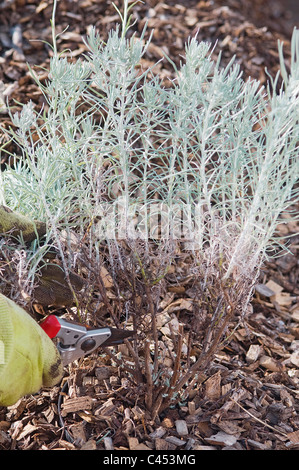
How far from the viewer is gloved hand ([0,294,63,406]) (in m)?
1.10

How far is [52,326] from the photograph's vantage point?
1.21 metres

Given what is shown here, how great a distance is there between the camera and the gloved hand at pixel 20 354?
1096mm

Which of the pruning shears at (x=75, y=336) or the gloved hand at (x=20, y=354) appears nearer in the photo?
the gloved hand at (x=20, y=354)

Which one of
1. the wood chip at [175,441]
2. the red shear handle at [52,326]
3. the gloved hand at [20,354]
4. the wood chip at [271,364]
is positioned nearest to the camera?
the gloved hand at [20,354]

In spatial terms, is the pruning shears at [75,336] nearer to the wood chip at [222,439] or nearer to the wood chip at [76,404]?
the wood chip at [76,404]

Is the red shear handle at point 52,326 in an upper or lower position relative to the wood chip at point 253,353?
upper

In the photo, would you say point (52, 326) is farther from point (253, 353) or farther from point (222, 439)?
point (253, 353)

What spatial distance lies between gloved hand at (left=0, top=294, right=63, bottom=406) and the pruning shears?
4 cm

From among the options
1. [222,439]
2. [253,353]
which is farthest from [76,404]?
[253,353]

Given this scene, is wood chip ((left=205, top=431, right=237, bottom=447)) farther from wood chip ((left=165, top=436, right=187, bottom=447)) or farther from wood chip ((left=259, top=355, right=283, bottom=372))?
wood chip ((left=259, top=355, right=283, bottom=372))

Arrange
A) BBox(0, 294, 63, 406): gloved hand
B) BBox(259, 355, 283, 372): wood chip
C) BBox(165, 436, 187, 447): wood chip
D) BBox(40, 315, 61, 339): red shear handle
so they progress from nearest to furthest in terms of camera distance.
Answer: BBox(0, 294, 63, 406): gloved hand → BBox(40, 315, 61, 339): red shear handle → BBox(165, 436, 187, 447): wood chip → BBox(259, 355, 283, 372): wood chip

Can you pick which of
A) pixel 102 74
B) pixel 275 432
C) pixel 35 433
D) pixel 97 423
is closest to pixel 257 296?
pixel 275 432

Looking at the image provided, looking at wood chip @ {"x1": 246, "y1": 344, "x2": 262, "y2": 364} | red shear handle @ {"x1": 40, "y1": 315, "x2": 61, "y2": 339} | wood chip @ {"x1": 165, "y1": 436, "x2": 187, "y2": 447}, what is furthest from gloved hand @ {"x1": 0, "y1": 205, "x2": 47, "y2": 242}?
wood chip @ {"x1": 246, "y1": 344, "x2": 262, "y2": 364}

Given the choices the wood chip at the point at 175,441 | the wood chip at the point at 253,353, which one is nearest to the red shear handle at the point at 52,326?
the wood chip at the point at 175,441
